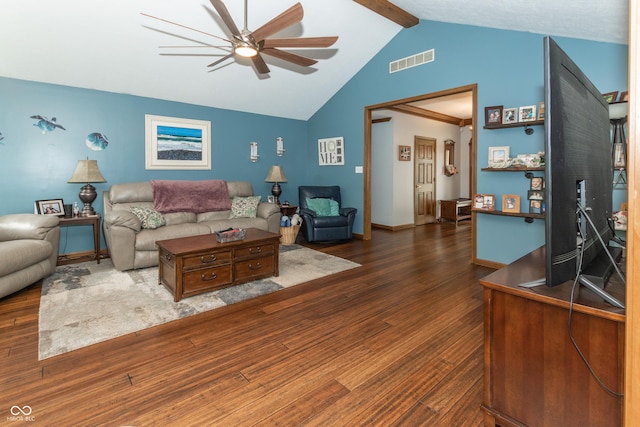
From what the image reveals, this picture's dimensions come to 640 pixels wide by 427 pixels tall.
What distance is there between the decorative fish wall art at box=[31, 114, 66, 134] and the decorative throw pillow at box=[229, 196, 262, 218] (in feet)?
8.05

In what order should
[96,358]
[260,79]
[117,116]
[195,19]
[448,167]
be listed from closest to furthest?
[96,358] → [195,19] → [117,116] → [260,79] → [448,167]

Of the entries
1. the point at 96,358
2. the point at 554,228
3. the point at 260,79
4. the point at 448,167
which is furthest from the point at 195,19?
the point at 448,167

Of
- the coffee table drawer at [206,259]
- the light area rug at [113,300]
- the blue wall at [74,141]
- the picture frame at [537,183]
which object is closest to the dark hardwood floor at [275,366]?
the light area rug at [113,300]

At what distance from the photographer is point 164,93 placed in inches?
189

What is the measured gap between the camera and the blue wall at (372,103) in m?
3.53

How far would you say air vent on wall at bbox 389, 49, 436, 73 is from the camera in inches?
173

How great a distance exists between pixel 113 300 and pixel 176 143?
2.96 metres

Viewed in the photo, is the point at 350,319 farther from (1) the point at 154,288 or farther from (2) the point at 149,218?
(2) the point at 149,218

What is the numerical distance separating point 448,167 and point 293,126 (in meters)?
4.13

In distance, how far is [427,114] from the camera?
709cm

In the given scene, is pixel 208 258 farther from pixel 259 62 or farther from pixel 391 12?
pixel 391 12

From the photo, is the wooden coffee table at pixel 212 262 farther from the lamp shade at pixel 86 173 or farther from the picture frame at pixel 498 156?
the picture frame at pixel 498 156

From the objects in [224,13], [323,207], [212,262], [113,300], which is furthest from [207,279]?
[323,207]

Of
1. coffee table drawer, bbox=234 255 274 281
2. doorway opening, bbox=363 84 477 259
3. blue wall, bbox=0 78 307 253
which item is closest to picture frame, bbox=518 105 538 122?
doorway opening, bbox=363 84 477 259
